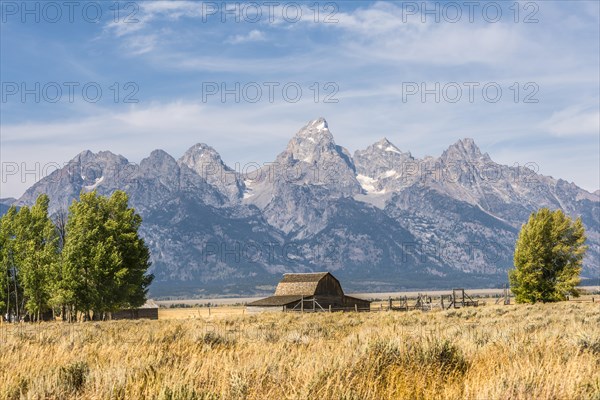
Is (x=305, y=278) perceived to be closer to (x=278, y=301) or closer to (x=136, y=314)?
(x=278, y=301)

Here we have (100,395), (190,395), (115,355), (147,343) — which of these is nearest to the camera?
(190,395)

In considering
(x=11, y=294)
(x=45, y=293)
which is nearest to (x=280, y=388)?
(x=45, y=293)

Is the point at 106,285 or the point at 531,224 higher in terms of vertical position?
the point at 531,224

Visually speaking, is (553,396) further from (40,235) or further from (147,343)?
(40,235)

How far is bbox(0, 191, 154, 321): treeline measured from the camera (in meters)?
50.2

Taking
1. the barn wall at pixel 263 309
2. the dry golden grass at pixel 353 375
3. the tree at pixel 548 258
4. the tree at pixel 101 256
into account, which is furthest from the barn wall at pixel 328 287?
the dry golden grass at pixel 353 375

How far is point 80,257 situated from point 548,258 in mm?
44421

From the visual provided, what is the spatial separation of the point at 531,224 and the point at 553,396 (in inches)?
2434

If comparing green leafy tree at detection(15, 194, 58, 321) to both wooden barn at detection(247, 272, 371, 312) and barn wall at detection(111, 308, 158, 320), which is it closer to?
barn wall at detection(111, 308, 158, 320)

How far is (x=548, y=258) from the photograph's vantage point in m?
63.3

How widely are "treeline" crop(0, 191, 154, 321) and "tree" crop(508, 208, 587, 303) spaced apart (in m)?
36.8

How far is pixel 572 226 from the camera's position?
6425cm

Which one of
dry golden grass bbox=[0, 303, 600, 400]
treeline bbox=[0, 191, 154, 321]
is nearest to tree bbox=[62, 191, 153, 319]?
treeline bbox=[0, 191, 154, 321]

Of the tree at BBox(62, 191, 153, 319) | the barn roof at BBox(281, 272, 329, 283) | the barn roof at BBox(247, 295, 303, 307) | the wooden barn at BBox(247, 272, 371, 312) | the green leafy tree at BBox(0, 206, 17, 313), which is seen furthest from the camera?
the barn roof at BBox(281, 272, 329, 283)
